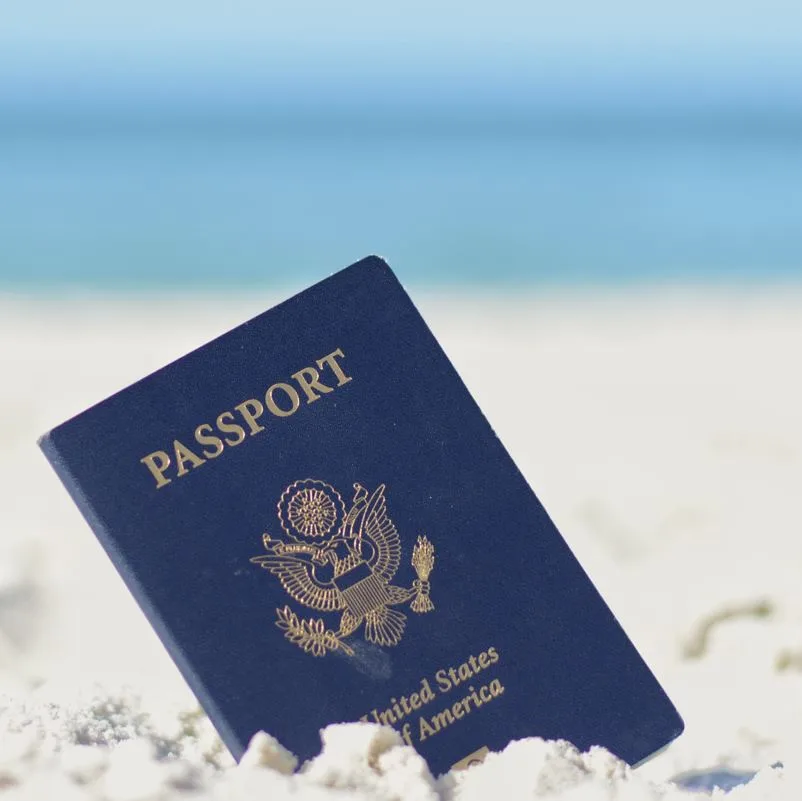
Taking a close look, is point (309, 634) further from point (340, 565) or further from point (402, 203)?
point (402, 203)

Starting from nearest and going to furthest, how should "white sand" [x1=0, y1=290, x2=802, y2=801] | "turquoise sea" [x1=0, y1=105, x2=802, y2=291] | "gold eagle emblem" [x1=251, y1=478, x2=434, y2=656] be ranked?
"white sand" [x1=0, y1=290, x2=802, y2=801] → "gold eagle emblem" [x1=251, y1=478, x2=434, y2=656] → "turquoise sea" [x1=0, y1=105, x2=802, y2=291]

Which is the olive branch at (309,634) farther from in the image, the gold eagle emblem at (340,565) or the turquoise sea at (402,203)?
the turquoise sea at (402,203)

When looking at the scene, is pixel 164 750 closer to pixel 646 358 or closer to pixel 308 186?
pixel 646 358

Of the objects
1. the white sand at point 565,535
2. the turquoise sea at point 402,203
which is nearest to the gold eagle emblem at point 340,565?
the white sand at point 565,535

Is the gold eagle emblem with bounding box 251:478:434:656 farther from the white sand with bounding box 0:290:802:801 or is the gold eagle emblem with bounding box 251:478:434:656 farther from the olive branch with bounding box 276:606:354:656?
the white sand with bounding box 0:290:802:801

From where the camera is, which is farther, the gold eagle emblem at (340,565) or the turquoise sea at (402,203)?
the turquoise sea at (402,203)

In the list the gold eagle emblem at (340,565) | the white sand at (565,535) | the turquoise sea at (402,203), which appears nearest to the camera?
the white sand at (565,535)

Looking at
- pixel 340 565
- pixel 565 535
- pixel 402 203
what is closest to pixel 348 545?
pixel 340 565

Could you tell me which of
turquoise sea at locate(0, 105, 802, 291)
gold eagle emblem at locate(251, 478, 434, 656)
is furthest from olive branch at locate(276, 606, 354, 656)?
turquoise sea at locate(0, 105, 802, 291)
